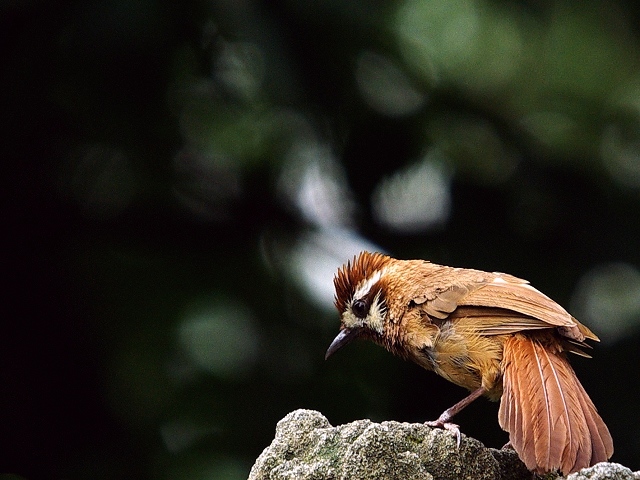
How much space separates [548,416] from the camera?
348 cm

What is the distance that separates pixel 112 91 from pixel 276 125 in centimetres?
93

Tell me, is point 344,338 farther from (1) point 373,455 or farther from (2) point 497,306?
(1) point 373,455

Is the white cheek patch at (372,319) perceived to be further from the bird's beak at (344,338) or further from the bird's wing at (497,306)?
the bird's wing at (497,306)

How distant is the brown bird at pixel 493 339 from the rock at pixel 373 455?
0.08 m

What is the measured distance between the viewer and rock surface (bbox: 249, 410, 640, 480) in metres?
3.10

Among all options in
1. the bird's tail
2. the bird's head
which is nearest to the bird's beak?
the bird's head

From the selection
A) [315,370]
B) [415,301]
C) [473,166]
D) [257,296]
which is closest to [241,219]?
[257,296]

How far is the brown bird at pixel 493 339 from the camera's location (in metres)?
3.42

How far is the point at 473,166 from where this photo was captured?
647 cm

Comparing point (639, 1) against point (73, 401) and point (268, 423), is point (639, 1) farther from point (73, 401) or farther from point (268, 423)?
point (73, 401)

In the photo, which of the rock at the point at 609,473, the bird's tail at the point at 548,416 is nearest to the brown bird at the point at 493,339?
the bird's tail at the point at 548,416

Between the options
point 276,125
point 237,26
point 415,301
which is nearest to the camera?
point 415,301

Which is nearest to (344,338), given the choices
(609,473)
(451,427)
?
(451,427)

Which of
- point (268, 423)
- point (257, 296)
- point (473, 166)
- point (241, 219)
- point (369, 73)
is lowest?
point (268, 423)
